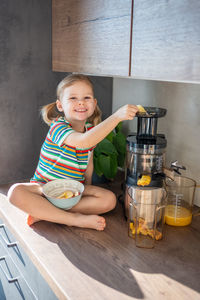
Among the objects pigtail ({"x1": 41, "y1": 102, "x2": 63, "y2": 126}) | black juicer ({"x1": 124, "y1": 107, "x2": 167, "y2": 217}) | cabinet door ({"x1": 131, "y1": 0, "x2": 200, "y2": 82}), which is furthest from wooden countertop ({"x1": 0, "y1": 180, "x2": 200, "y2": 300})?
cabinet door ({"x1": 131, "y1": 0, "x2": 200, "y2": 82})

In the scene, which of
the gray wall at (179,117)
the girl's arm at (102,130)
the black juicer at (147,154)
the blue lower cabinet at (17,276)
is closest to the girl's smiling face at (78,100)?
the girl's arm at (102,130)

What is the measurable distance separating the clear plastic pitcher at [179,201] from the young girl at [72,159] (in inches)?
8.9

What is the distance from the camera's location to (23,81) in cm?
152

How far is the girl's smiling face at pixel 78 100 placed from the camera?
4.26 feet

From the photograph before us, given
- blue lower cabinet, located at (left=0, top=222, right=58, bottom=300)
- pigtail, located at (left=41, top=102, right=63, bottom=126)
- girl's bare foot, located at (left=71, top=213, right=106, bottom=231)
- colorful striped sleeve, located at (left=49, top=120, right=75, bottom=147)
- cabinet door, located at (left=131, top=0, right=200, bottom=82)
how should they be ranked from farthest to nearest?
1. pigtail, located at (left=41, top=102, right=63, bottom=126)
2. colorful striped sleeve, located at (left=49, top=120, right=75, bottom=147)
3. girl's bare foot, located at (left=71, top=213, right=106, bottom=231)
4. blue lower cabinet, located at (left=0, top=222, right=58, bottom=300)
5. cabinet door, located at (left=131, top=0, right=200, bottom=82)

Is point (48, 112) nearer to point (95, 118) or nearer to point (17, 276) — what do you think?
point (95, 118)

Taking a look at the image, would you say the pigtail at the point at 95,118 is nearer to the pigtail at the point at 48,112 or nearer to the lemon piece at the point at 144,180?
the pigtail at the point at 48,112

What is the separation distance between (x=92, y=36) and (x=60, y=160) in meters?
0.51

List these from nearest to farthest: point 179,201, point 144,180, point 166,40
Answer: point 166,40
point 144,180
point 179,201

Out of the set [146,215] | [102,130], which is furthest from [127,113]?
[146,215]

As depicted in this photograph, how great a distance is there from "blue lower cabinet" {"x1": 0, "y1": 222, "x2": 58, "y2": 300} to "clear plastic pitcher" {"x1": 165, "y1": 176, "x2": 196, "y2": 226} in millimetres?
522

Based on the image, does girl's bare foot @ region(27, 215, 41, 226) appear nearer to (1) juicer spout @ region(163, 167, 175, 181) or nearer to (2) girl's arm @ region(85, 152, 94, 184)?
(2) girl's arm @ region(85, 152, 94, 184)

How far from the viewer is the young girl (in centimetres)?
117

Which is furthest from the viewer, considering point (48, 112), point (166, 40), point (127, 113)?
point (48, 112)
